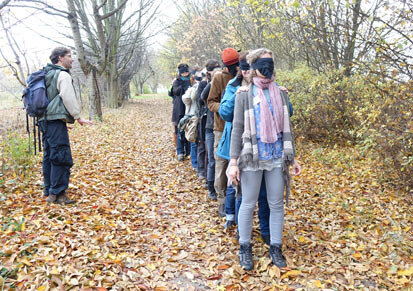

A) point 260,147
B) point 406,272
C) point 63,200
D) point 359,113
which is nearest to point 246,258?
point 260,147

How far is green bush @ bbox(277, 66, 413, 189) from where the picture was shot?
4652 mm

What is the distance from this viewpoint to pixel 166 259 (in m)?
3.70

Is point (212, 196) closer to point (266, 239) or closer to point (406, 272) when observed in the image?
point (266, 239)

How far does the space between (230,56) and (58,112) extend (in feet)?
8.08

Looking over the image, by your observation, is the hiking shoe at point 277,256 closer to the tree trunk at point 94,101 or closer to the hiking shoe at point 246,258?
the hiking shoe at point 246,258

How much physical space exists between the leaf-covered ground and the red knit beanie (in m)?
2.33

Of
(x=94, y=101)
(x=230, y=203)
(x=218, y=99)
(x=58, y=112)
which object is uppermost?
(x=94, y=101)

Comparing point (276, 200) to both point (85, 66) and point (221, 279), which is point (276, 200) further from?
point (85, 66)

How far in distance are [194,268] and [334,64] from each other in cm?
700

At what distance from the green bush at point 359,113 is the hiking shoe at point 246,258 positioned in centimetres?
259

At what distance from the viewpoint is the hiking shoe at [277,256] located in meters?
3.42

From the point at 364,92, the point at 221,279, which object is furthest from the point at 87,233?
the point at 364,92

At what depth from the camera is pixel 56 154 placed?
438 centimetres

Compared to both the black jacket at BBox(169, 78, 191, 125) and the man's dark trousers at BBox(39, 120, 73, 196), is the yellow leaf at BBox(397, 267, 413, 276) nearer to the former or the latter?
the man's dark trousers at BBox(39, 120, 73, 196)
